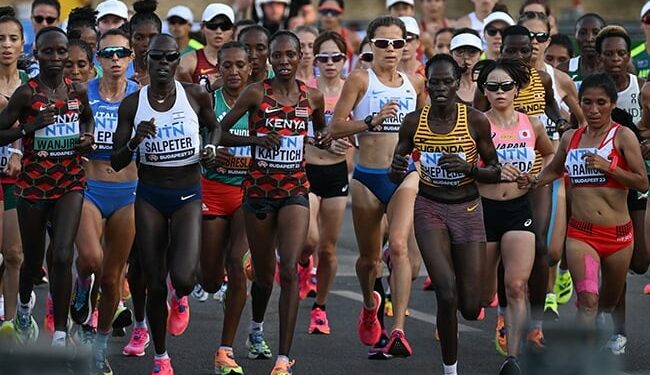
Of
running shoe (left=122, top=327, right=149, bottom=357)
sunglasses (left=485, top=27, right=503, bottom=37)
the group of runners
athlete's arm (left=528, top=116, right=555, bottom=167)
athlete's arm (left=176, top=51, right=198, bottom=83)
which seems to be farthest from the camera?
sunglasses (left=485, top=27, right=503, bottom=37)

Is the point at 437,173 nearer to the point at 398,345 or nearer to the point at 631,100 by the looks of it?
the point at 398,345

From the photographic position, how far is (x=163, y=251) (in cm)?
855

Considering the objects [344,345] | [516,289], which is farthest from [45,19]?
[516,289]

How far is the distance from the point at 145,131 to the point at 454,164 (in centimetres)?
184

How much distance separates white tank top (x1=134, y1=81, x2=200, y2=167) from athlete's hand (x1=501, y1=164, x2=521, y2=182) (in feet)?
6.25

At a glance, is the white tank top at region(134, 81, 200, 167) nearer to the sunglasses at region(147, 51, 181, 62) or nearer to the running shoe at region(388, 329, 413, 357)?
the sunglasses at region(147, 51, 181, 62)

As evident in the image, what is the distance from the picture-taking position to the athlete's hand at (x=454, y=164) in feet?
27.9

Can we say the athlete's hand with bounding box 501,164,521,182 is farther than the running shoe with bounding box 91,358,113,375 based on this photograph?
Yes

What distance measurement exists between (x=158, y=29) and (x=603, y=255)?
4107 millimetres

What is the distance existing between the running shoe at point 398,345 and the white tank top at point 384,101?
1635 mm

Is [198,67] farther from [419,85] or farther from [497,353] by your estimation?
[497,353]

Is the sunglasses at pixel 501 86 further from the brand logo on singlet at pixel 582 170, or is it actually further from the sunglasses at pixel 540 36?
the sunglasses at pixel 540 36

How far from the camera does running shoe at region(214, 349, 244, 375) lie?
29.4 ft

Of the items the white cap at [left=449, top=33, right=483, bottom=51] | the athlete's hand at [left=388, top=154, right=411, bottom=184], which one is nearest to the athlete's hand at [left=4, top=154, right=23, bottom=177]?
the athlete's hand at [left=388, top=154, right=411, bottom=184]
